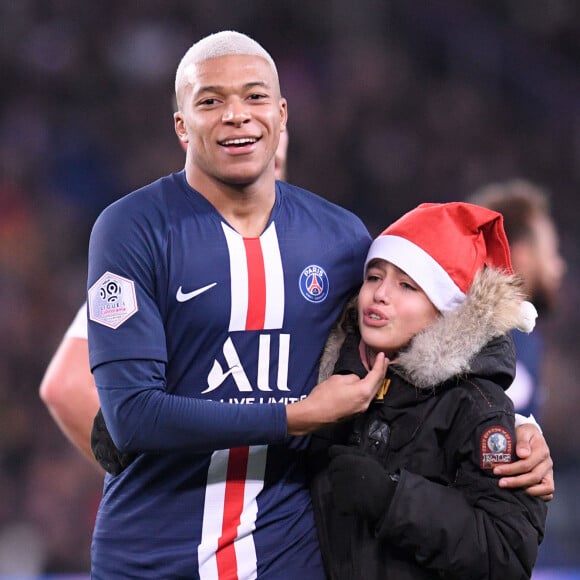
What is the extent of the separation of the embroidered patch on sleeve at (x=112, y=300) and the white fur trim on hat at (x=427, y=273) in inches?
21.7

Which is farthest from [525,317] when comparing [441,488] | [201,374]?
[201,374]

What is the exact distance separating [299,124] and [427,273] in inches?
242

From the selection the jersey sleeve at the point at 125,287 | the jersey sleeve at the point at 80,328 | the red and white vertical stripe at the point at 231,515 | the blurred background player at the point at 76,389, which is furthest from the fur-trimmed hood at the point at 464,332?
the jersey sleeve at the point at 80,328

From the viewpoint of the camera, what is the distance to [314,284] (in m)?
2.48

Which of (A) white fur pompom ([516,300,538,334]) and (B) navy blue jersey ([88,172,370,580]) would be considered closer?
(B) navy blue jersey ([88,172,370,580])

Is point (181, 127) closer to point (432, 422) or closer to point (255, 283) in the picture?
point (255, 283)

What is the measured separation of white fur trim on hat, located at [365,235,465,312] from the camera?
7.83ft

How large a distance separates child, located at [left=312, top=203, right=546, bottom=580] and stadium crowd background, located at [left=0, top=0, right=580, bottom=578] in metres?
4.30

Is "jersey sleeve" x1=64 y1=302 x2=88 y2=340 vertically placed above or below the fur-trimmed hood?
above

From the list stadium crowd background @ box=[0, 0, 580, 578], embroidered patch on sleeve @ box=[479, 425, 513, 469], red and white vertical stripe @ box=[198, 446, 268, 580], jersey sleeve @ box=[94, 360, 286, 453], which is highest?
stadium crowd background @ box=[0, 0, 580, 578]

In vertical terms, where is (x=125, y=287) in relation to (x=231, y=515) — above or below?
above

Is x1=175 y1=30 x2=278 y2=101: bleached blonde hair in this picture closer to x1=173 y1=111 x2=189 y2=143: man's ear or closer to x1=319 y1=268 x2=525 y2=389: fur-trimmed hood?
x1=173 y1=111 x2=189 y2=143: man's ear

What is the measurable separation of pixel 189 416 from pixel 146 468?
10.2 inches

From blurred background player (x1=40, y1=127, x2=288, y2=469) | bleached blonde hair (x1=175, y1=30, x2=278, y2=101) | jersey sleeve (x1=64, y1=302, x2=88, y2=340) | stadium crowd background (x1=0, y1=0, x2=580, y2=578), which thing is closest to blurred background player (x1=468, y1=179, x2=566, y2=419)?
blurred background player (x1=40, y1=127, x2=288, y2=469)
